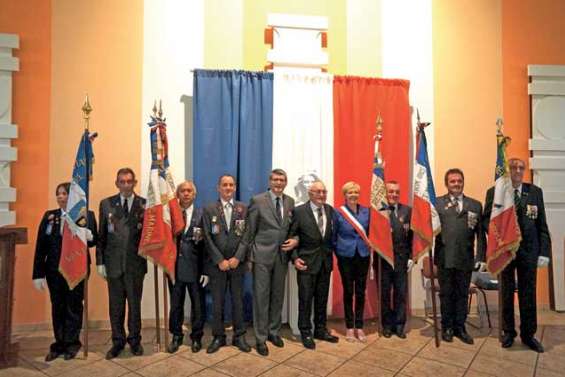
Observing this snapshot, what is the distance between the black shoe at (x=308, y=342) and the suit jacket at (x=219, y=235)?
0.82m

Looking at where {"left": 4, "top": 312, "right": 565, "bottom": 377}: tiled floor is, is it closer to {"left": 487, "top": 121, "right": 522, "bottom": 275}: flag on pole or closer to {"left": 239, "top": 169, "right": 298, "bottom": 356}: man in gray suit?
{"left": 239, "top": 169, "right": 298, "bottom": 356}: man in gray suit

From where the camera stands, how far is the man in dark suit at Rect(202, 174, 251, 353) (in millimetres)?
3090

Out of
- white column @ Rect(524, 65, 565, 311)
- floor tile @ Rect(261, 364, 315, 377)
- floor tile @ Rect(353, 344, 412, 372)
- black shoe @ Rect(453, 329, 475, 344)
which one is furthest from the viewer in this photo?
white column @ Rect(524, 65, 565, 311)

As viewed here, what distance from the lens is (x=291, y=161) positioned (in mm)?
4016

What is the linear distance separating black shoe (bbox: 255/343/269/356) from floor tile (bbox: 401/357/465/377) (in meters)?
1.05

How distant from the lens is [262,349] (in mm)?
3037

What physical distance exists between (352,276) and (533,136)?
295 cm

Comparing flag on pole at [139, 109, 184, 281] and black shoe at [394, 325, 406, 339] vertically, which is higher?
flag on pole at [139, 109, 184, 281]

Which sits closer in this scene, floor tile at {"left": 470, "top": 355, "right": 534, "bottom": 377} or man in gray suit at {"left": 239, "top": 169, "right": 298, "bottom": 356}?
floor tile at {"left": 470, "top": 355, "right": 534, "bottom": 377}

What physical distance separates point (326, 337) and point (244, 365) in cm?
84

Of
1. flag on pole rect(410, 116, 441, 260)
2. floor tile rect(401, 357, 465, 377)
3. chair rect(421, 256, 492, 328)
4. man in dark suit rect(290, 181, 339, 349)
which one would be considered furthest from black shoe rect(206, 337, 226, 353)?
chair rect(421, 256, 492, 328)

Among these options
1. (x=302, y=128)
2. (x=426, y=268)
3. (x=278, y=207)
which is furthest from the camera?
(x=302, y=128)

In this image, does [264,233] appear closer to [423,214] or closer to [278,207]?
[278,207]

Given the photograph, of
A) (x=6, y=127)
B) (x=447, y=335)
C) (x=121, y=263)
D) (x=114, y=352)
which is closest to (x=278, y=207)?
(x=121, y=263)
